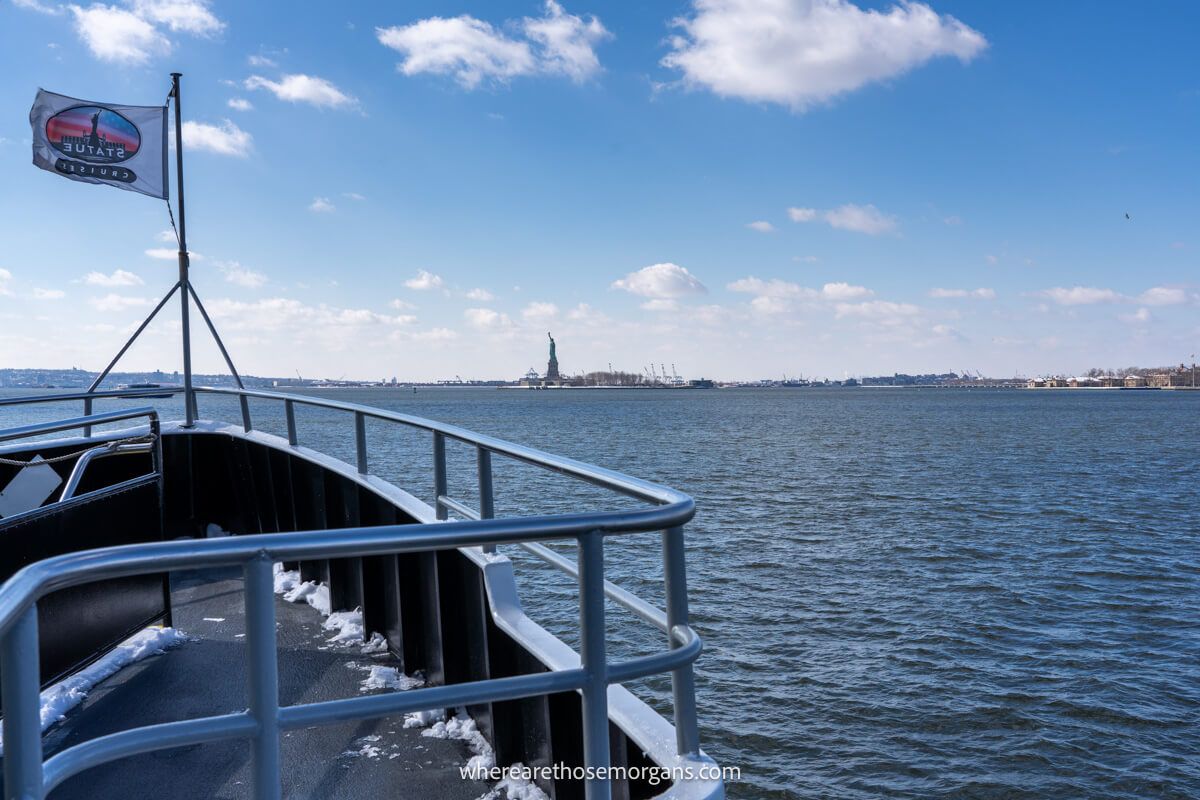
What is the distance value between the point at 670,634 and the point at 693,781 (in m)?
0.42

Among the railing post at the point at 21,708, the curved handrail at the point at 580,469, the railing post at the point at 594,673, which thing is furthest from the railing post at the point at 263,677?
the curved handrail at the point at 580,469

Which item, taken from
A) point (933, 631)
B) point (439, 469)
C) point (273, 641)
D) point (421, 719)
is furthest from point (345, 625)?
point (933, 631)

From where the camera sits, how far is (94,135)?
8688 mm

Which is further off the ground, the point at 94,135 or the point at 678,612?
the point at 94,135

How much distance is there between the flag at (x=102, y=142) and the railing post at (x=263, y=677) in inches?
327

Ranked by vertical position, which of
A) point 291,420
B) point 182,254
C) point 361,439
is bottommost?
point 361,439

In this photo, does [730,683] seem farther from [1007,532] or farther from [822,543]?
[1007,532]

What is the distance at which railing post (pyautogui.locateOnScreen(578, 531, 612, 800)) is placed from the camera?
7.52 feet

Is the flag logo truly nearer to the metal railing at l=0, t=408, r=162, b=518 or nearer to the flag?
the flag

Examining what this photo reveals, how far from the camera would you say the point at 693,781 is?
2.52 metres

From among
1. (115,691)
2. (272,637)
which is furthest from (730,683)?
(272,637)

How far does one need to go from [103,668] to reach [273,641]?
3.58m

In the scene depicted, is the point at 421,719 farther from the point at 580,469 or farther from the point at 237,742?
the point at 580,469

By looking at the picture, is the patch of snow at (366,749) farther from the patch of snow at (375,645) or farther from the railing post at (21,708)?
the railing post at (21,708)
